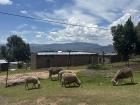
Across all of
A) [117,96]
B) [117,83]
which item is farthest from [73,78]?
[117,96]

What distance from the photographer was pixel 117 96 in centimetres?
Result: 2345

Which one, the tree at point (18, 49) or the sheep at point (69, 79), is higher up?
the tree at point (18, 49)

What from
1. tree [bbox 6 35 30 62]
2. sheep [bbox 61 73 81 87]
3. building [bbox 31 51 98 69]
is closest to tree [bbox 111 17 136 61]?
building [bbox 31 51 98 69]

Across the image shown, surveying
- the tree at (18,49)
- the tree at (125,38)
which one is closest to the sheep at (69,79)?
the tree at (125,38)

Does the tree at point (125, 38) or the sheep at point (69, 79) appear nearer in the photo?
the sheep at point (69, 79)

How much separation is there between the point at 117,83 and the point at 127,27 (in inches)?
2247

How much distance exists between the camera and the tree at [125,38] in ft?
281

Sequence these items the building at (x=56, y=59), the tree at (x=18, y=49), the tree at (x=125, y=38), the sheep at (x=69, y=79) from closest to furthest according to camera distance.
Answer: the sheep at (x=69, y=79)
the building at (x=56, y=59)
the tree at (x=125, y=38)
the tree at (x=18, y=49)

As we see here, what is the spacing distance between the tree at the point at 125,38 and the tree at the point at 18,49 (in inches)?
2225

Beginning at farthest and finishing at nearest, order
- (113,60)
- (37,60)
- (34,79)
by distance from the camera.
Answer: (113,60) → (37,60) → (34,79)

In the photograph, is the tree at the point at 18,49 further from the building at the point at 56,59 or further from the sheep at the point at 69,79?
the sheep at the point at 69,79

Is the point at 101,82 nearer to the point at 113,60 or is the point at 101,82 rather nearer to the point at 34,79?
the point at 34,79

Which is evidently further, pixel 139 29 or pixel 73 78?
pixel 139 29

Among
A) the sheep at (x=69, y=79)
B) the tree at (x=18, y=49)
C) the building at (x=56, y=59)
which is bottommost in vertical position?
the sheep at (x=69, y=79)
